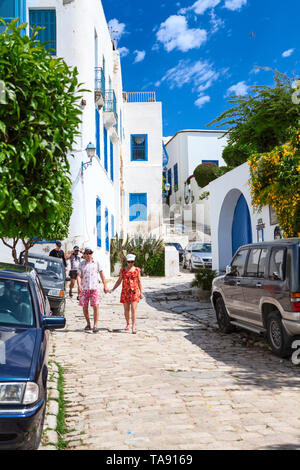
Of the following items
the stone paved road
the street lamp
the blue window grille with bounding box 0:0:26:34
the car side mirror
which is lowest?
the stone paved road

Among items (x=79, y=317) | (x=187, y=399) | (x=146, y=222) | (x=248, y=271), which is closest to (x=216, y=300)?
(x=248, y=271)

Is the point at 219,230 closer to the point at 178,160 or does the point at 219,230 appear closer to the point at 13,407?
the point at 13,407

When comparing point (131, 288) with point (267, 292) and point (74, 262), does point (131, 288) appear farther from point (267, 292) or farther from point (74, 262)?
point (74, 262)

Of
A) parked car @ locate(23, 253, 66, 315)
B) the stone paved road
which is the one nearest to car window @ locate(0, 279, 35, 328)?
the stone paved road

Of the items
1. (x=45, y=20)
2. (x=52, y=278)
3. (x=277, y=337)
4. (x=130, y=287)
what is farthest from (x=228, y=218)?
(x=277, y=337)

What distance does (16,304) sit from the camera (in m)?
4.80

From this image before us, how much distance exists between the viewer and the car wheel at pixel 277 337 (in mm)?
7039

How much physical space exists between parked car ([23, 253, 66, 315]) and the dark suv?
12.4 ft

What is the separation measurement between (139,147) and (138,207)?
401cm

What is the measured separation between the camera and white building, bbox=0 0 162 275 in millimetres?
17172

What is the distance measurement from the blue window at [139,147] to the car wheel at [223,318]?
2161 cm

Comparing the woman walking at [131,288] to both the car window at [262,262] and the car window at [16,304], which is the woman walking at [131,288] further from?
the car window at [16,304]

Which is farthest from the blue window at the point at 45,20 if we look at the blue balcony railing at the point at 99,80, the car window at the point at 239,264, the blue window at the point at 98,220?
the car window at the point at 239,264

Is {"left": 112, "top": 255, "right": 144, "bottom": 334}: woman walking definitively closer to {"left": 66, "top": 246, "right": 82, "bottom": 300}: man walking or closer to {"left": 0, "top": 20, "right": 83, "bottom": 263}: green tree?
{"left": 0, "top": 20, "right": 83, "bottom": 263}: green tree
